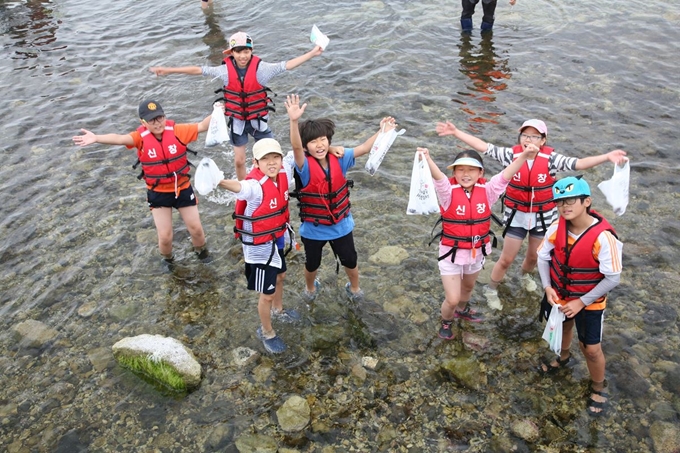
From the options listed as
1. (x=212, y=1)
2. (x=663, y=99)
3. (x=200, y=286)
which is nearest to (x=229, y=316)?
(x=200, y=286)

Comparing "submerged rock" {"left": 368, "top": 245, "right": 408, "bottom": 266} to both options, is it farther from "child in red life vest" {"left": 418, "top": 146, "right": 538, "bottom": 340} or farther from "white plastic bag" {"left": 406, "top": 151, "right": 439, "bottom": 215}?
"white plastic bag" {"left": 406, "top": 151, "right": 439, "bottom": 215}

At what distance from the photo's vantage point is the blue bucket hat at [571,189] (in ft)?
17.7

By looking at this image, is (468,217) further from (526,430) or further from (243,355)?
(243,355)

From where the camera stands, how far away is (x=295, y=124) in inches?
234

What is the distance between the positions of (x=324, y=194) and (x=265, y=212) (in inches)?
28.9

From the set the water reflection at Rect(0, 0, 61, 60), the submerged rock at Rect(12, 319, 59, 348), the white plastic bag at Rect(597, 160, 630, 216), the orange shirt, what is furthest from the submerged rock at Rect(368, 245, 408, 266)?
the water reflection at Rect(0, 0, 61, 60)

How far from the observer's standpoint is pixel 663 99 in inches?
486

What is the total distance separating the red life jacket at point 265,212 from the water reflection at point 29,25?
14.2 metres

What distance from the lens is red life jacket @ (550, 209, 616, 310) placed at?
18.1 feet

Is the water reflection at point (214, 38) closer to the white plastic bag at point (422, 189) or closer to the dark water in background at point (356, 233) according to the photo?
the dark water in background at point (356, 233)

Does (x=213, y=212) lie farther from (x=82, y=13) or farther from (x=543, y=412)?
(x=82, y=13)

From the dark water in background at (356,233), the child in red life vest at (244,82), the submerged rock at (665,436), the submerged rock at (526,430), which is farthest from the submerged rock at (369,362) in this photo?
the child in red life vest at (244,82)

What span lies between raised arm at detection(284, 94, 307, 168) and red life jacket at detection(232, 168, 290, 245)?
13.5 inches

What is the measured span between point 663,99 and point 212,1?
50.4 ft
